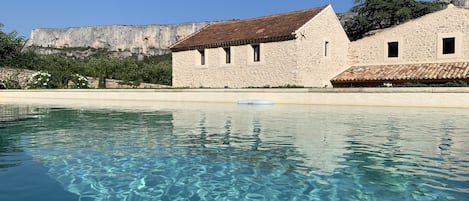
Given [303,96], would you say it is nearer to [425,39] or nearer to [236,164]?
[425,39]

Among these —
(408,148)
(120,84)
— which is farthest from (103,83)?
(408,148)

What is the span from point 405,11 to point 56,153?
47604mm

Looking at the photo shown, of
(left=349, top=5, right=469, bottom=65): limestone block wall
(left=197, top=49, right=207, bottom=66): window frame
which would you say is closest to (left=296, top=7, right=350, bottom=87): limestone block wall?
(left=349, top=5, right=469, bottom=65): limestone block wall

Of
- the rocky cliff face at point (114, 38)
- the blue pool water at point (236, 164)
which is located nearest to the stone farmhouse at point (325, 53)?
the blue pool water at point (236, 164)

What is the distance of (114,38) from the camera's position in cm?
14938

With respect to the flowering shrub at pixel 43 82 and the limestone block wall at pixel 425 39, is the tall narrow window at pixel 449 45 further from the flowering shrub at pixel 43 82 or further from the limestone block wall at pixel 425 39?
the flowering shrub at pixel 43 82

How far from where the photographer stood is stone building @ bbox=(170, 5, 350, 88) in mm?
29938

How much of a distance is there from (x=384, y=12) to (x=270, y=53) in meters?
25.6

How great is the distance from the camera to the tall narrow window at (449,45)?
29078 millimetres

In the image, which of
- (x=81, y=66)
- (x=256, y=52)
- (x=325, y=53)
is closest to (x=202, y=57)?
(x=256, y=52)

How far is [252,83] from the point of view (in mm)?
32125

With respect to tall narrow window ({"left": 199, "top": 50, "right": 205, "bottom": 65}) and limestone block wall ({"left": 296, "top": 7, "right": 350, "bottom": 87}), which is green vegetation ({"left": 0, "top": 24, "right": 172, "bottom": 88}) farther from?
limestone block wall ({"left": 296, "top": 7, "right": 350, "bottom": 87})

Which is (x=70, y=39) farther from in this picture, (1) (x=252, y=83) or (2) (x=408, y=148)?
(2) (x=408, y=148)

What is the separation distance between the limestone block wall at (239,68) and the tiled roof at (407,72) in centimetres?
492
